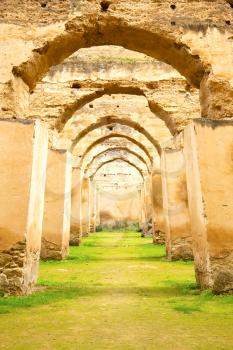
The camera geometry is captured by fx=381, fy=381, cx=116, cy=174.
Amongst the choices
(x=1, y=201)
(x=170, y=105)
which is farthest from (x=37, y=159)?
(x=170, y=105)

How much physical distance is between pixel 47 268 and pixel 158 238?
5.69 m

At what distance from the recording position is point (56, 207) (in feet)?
27.3

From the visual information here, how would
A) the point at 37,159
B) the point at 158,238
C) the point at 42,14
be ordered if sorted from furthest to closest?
the point at 158,238 → the point at 42,14 → the point at 37,159

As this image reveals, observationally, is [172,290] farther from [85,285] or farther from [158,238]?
[158,238]

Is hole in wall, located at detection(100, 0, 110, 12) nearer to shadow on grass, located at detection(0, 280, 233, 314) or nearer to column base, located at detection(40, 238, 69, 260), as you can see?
shadow on grass, located at detection(0, 280, 233, 314)

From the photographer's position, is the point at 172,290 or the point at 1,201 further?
the point at 172,290

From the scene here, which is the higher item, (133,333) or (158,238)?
(158,238)

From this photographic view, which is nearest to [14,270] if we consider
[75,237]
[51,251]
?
[51,251]

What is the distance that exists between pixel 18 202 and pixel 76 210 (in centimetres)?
874

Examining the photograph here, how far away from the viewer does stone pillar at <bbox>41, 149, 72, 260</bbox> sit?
809 centimetres

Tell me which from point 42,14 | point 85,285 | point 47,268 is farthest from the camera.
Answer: point 47,268

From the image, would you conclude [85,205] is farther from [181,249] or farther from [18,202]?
[18,202]

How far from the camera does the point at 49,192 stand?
27.7 feet

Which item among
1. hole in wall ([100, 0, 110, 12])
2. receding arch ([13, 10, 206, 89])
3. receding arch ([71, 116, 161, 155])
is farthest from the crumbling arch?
hole in wall ([100, 0, 110, 12])
